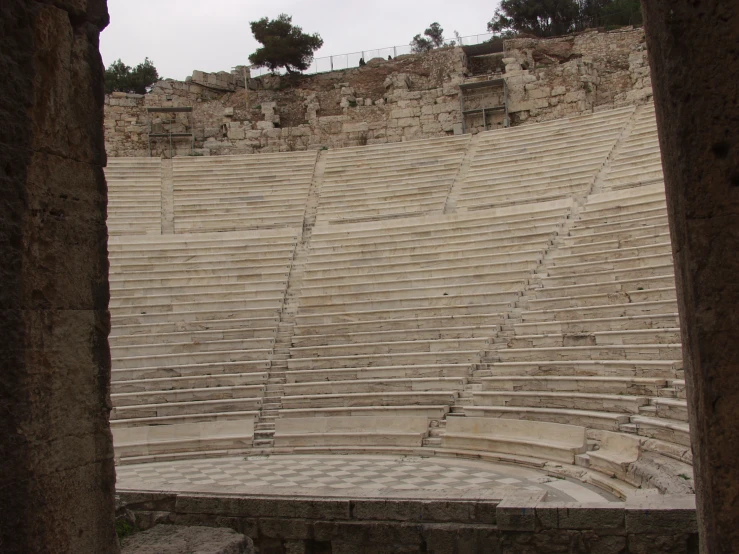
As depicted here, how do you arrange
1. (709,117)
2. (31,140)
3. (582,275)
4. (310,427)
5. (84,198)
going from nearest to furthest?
(709,117), (31,140), (84,198), (310,427), (582,275)

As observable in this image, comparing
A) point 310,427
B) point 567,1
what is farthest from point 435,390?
point 567,1

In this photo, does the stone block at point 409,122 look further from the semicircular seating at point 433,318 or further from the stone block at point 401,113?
the semicircular seating at point 433,318

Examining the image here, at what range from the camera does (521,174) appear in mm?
15219

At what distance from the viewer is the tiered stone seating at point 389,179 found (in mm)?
15422

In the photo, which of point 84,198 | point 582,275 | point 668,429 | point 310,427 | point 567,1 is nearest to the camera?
point 84,198

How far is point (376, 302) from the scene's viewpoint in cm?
1174

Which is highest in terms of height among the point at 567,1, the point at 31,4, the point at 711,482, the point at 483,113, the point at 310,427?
the point at 567,1

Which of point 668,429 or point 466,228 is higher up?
point 466,228

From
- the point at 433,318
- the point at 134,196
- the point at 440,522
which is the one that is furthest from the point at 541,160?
the point at 440,522

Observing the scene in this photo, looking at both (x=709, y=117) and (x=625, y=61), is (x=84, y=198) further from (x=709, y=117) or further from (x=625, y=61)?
(x=625, y=61)

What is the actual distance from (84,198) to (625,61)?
1865 centimetres

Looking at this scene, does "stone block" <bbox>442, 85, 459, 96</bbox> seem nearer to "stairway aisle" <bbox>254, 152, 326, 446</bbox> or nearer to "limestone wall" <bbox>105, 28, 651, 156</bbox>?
"limestone wall" <bbox>105, 28, 651, 156</bbox>

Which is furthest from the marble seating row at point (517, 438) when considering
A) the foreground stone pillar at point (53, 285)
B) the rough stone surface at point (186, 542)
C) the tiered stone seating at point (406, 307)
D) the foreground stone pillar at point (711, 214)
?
→ the foreground stone pillar at point (53, 285)

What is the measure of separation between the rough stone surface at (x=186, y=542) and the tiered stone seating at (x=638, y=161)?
10.9 m
